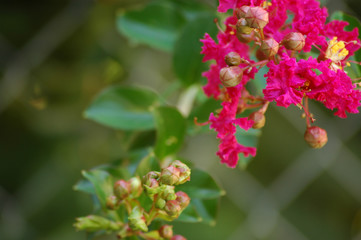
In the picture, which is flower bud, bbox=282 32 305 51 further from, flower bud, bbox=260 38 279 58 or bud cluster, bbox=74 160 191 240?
bud cluster, bbox=74 160 191 240

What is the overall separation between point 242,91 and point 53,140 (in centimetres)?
111

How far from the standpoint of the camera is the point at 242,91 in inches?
27.1

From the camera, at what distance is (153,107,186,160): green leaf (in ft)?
2.97

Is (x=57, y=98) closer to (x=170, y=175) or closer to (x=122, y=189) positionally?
(x=122, y=189)

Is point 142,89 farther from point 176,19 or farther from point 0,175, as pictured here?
point 0,175

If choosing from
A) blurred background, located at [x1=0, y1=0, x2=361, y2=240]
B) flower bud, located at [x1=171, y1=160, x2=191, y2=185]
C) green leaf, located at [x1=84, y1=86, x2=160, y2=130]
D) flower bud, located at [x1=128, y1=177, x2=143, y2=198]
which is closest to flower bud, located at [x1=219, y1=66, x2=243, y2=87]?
flower bud, located at [x1=171, y1=160, x2=191, y2=185]

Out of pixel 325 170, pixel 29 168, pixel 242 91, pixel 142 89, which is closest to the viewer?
pixel 242 91

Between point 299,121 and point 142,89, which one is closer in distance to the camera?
point 142,89

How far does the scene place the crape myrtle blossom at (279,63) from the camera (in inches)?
23.4

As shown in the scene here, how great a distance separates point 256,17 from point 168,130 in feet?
1.24

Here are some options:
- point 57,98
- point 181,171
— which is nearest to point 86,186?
point 181,171

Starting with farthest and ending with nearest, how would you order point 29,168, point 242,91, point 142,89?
point 29,168 < point 142,89 < point 242,91

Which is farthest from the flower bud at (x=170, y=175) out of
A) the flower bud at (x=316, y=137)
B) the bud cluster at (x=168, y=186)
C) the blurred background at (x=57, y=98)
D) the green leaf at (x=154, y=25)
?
the blurred background at (x=57, y=98)

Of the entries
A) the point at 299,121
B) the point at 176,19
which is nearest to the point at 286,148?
the point at 299,121
